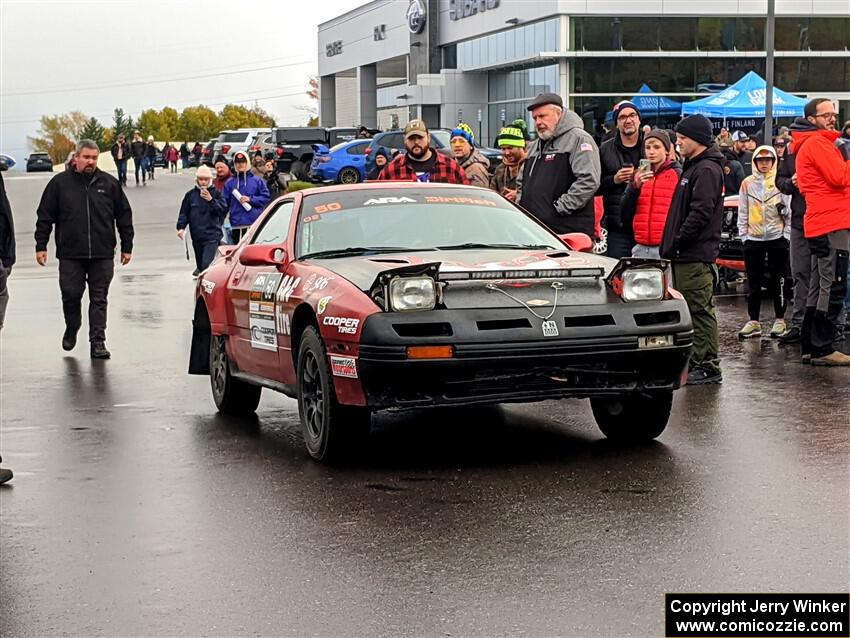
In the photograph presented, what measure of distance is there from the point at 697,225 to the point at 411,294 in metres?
3.56

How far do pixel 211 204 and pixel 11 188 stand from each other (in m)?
37.0

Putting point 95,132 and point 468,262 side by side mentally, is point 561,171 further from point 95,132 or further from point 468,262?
point 95,132

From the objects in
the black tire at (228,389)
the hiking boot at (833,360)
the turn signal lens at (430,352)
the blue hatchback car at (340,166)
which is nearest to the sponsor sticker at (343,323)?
the turn signal lens at (430,352)

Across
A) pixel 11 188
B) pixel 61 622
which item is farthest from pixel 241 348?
pixel 11 188

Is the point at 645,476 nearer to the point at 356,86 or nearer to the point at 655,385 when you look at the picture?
the point at 655,385

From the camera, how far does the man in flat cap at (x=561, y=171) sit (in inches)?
434

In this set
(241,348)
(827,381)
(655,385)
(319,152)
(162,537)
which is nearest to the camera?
(162,537)

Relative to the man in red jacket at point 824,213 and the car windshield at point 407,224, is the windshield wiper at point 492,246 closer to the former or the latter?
the car windshield at point 407,224

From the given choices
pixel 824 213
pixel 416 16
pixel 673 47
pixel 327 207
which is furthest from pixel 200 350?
pixel 416 16

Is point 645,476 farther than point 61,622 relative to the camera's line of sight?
Yes

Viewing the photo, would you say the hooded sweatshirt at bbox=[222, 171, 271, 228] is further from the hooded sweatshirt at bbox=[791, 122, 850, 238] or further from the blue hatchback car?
the blue hatchback car

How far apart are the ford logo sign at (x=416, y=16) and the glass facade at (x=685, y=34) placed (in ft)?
54.5

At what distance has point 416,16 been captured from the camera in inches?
2859

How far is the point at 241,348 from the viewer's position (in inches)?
362
